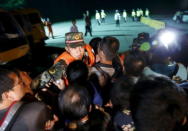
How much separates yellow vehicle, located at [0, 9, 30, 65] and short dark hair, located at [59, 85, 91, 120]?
5.09 m

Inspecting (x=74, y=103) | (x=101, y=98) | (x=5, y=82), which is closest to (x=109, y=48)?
→ (x=101, y=98)

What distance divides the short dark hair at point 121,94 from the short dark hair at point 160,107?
1.40 feet

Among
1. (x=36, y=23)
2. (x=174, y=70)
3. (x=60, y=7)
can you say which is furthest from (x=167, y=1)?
(x=174, y=70)

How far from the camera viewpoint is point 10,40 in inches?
268

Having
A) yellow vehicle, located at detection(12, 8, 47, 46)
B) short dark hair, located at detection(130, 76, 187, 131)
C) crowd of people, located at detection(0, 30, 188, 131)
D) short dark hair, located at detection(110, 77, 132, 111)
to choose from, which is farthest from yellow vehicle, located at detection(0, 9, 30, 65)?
short dark hair, located at detection(130, 76, 187, 131)

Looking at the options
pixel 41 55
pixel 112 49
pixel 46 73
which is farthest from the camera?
pixel 41 55

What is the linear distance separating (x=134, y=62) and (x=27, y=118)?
5.35ft

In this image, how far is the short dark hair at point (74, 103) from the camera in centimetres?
178

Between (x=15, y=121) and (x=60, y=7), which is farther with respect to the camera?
(x=60, y=7)

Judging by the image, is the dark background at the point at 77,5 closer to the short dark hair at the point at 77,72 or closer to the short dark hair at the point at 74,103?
the short dark hair at the point at 77,72

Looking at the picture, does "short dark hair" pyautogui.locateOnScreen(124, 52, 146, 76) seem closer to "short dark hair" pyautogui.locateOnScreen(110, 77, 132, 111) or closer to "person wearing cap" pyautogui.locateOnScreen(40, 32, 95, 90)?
"short dark hair" pyautogui.locateOnScreen(110, 77, 132, 111)

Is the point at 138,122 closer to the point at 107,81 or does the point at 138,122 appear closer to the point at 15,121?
the point at 15,121

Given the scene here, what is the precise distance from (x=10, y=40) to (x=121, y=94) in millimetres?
5911

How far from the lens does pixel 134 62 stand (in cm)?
266
